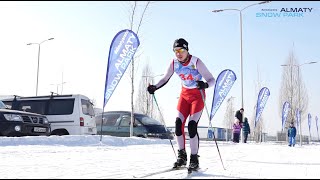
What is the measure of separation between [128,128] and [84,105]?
2943 millimetres

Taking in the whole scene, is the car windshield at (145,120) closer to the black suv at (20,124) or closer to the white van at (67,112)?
the white van at (67,112)

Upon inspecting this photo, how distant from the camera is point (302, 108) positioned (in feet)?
158

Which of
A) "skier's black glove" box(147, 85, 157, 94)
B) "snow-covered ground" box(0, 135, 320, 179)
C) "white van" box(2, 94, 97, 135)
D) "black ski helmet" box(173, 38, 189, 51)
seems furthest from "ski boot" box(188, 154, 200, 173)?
"white van" box(2, 94, 97, 135)

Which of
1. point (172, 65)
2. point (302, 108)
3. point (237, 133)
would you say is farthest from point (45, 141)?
point (302, 108)

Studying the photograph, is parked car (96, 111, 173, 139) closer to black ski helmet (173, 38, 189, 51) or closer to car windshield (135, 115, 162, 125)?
car windshield (135, 115, 162, 125)

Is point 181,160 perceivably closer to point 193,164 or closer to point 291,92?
point 193,164

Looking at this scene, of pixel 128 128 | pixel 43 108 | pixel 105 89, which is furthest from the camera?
pixel 128 128

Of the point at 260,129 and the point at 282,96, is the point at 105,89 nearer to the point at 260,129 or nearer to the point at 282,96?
the point at 282,96

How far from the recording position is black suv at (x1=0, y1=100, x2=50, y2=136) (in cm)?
1158

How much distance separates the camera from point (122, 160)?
23.2 feet

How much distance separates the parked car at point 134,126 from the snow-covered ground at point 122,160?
2.42 meters

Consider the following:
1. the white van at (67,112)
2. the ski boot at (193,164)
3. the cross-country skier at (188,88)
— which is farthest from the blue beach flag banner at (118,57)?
the ski boot at (193,164)

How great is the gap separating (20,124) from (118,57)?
430 cm

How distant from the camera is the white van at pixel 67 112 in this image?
620 inches
